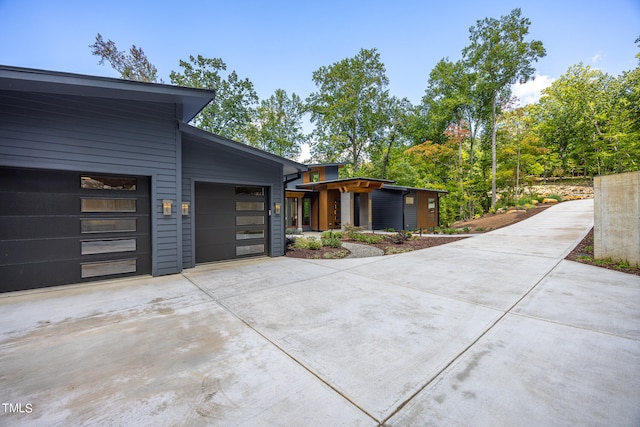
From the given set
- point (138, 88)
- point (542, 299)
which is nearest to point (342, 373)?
point (542, 299)

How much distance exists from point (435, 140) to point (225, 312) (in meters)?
21.6

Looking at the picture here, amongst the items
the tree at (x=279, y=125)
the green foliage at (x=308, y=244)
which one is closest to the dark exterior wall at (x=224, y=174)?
the green foliage at (x=308, y=244)

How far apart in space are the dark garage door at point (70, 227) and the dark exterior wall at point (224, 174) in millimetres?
731

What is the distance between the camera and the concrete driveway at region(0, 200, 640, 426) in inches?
63.8

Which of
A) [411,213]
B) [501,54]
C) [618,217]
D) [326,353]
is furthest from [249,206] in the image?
[501,54]

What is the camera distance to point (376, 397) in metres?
1.73

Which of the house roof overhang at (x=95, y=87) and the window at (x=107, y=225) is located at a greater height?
the house roof overhang at (x=95, y=87)

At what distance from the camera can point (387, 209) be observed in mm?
14359

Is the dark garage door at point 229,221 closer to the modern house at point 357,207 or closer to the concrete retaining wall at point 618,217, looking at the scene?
the modern house at point 357,207

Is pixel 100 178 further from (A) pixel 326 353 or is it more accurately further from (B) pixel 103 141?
(A) pixel 326 353

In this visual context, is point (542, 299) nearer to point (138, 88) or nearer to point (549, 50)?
point (138, 88)

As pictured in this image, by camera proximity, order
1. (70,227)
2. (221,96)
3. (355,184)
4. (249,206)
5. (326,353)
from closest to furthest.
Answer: (326,353)
(70,227)
(249,206)
(355,184)
(221,96)

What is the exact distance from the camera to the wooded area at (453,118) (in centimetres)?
1662

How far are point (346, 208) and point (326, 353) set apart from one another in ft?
36.4
